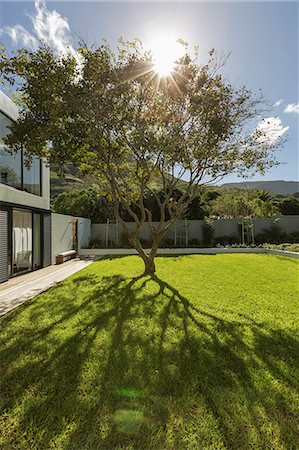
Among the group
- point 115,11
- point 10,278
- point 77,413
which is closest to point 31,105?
point 115,11

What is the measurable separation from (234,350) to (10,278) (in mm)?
7607

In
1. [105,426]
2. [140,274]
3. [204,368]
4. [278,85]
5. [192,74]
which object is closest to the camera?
[105,426]

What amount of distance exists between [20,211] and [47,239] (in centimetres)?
230

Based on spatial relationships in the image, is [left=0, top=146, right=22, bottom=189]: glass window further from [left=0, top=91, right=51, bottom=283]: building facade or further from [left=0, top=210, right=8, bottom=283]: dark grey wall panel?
[left=0, top=210, right=8, bottom=283]: dark grey wall panel

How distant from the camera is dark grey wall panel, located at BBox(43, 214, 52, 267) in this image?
10.7 m

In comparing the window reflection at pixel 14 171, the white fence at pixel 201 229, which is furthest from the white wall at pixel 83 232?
the window reflection at pixel 14 171

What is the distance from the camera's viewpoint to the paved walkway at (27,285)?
19.2 feet

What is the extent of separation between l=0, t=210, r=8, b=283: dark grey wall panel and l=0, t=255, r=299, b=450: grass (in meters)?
2.78

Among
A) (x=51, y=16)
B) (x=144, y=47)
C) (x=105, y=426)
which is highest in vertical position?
(x=51, y=16)

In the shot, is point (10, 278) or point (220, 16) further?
point (10, 278)

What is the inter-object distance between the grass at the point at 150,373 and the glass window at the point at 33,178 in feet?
18.1

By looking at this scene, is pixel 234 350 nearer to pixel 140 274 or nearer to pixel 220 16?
pixel 140 274

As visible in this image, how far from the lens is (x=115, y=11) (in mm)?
6582

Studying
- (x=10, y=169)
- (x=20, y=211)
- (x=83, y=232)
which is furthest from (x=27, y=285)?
(x=83, y=232)
